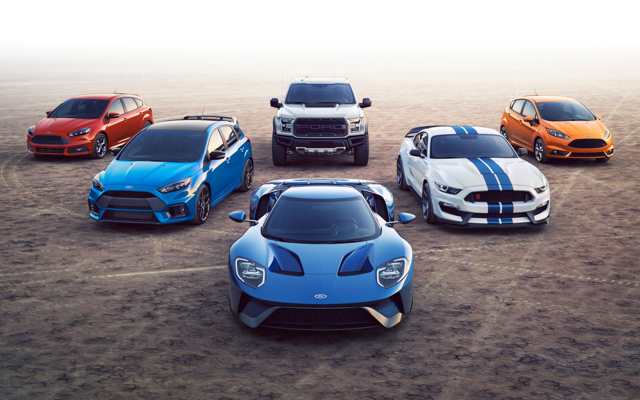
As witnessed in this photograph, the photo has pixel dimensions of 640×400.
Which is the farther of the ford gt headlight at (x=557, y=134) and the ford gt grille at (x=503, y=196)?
the ford gt headlight at (x=557, y=134)

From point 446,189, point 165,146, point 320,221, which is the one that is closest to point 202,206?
point 165,146

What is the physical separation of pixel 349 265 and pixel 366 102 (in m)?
10.4

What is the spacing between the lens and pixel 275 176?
15.6 metres

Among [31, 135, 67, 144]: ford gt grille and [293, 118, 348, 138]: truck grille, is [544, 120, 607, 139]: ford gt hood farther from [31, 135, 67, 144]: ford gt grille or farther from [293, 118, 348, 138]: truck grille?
[31, 135, 67, 144]: ford gt grille

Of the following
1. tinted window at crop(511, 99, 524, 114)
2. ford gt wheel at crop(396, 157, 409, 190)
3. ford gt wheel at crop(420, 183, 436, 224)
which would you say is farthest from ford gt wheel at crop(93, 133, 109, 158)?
tinted window at crop(511, 99, 524, 114)

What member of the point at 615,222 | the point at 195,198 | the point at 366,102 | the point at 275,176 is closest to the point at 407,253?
the point at 195,198

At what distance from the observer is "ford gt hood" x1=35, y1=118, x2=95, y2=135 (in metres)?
17.1

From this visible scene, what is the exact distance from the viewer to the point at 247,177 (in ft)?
46.2

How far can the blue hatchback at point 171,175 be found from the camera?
1080 cm

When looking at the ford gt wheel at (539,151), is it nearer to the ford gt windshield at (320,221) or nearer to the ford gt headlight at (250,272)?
the ford gt windshield at (320,221)

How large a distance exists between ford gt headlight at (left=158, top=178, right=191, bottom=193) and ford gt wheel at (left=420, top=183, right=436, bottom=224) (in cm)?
389

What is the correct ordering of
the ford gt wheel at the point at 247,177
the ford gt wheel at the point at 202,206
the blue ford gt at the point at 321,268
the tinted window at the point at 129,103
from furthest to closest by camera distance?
the tinted window at the point at 129,103 < the ford gt wheel at the point at 247,177 < the ford gt wheel at the point at 202,206 < the blue ford gt at the point at 321,268

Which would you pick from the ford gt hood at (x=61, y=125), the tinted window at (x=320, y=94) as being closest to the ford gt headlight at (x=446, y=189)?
the tinted window at (x=320, y=94)

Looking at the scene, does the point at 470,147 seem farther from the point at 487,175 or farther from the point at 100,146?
the point at 100,146
